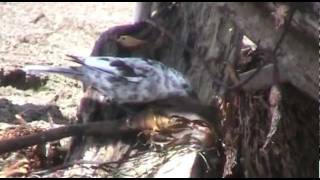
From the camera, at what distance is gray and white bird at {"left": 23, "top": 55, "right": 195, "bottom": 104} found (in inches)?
102

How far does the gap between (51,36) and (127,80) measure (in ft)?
4.78

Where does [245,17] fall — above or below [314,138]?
above

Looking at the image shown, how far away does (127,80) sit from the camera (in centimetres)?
259

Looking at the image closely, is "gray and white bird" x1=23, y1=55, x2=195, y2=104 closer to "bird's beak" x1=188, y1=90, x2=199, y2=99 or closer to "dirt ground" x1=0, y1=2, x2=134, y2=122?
"bird's beak" x1=188, y1=90, x2=199, y2=99

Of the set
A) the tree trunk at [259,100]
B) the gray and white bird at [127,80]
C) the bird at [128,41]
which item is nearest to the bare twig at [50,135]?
the tree trunk at [259,100]

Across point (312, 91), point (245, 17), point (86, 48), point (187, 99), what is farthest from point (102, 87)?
point (86, 48)

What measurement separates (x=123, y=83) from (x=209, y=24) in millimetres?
492

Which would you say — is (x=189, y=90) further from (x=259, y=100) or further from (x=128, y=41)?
(x=128, y=41)

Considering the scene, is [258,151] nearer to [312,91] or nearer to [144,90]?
[312,91]

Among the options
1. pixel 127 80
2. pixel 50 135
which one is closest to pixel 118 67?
pixel 127 80

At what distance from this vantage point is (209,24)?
2.83m

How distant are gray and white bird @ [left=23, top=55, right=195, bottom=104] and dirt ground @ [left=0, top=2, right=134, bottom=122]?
1.64 ft

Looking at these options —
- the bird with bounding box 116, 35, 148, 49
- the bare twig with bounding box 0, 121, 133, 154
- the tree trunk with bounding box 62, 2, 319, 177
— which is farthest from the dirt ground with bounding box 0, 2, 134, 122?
the bare twig with bounding box 0, 121, 133, 154

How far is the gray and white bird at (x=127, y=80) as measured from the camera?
102 inches
